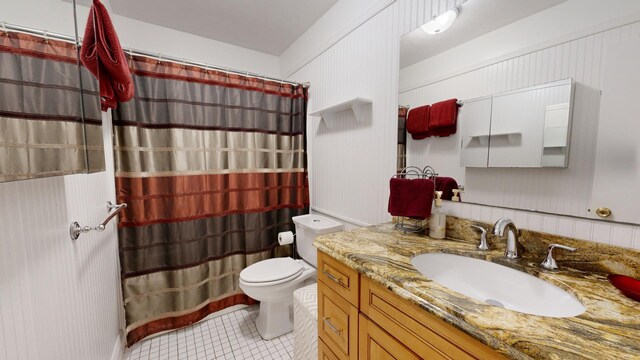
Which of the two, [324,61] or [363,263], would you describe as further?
[324,61]

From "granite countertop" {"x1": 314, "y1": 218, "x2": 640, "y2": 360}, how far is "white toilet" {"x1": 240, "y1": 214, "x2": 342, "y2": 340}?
0.77 m

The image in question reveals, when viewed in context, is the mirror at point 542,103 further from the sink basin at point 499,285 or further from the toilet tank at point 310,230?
the toilet tank at point 310,230

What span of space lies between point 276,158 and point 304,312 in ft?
4.07

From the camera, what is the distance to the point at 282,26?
6.51ft

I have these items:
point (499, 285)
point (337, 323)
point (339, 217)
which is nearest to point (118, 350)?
point (337, 323)

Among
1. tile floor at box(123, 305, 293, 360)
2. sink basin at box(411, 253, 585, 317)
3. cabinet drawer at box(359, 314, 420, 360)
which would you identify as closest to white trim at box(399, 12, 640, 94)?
sink basin at box(411, 253, 585, 317)

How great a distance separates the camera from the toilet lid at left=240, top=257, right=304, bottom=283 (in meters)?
1.64

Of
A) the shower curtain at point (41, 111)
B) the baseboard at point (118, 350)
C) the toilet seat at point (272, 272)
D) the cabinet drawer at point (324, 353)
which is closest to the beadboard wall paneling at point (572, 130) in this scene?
the cabinet drawer at point (324, 353)

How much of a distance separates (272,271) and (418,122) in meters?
1.39

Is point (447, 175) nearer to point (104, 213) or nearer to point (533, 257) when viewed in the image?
point (533, 257)

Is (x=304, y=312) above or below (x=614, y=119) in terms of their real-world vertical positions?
below

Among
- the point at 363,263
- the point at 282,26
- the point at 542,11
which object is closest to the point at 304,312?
the point at 363,263

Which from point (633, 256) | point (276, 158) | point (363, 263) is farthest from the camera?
point (276, 158)

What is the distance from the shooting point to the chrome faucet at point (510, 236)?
0.84m
